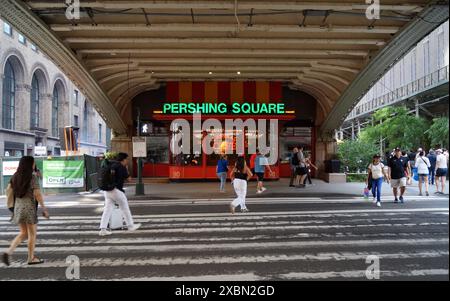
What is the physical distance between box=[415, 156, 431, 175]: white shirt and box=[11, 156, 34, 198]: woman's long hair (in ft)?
42.1

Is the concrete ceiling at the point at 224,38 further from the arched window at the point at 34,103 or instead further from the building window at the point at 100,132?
the building window at the point at 100,132

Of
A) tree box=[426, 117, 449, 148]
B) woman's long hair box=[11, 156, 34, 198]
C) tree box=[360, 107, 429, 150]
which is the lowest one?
woman's long hair box=[11, 156, 34, 198]

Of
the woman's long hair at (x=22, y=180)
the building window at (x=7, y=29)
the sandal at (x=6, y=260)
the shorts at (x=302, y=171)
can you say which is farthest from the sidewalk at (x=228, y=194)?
the building window at (x=7, y=29)

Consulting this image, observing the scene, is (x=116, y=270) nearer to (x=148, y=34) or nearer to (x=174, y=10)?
(x=174, y=10)

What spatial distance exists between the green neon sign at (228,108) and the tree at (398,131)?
284 inches

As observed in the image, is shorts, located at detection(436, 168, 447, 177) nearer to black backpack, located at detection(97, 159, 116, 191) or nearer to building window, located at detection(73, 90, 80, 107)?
black backpack, located at detection(97, 159, 116, 191)

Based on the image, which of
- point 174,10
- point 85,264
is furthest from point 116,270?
point 174,10

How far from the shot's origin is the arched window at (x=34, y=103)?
4212cm

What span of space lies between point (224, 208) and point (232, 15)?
6.91m

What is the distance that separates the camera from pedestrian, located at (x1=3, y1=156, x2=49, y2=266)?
6164 millimetres

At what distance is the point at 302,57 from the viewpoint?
745 inches

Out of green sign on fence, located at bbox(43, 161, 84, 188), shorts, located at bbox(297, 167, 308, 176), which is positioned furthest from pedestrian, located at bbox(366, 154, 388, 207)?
green sign on fence, located at bbox(43, 161, 84, 188)

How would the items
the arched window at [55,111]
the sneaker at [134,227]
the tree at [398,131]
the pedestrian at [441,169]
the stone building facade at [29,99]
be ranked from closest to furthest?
the sneaker at [134,227] → the pedestrian at [441,169] → the tree at [398,131] → the stone building facade at [29,99] → the arched window at [55,111]

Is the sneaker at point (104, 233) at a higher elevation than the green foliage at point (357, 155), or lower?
lower
